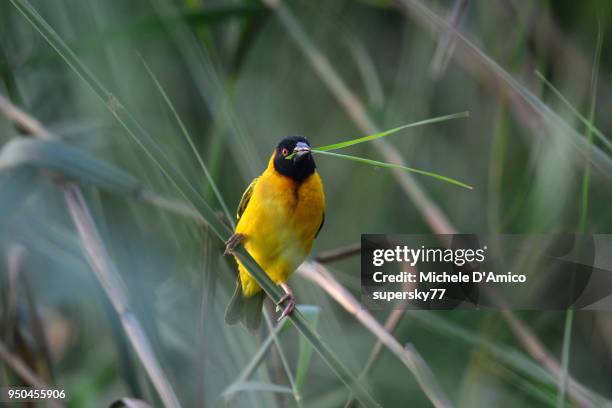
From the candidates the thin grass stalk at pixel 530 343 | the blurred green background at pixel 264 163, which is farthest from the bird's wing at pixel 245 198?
the thin grass stalk at pixel 530 343

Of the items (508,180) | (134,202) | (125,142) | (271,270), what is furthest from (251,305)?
(508,180)

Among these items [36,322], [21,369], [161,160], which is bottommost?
[21,369]

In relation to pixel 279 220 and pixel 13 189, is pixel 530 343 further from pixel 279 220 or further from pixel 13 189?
pixel 13 189

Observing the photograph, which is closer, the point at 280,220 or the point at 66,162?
the point at 66,162

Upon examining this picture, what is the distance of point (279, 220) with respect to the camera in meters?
1.69

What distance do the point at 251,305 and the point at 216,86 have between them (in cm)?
64

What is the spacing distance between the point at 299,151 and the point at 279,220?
213mm

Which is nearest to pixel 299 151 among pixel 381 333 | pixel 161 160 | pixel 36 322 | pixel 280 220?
pixel 280 220

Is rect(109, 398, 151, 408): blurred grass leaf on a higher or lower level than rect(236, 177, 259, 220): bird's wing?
lower

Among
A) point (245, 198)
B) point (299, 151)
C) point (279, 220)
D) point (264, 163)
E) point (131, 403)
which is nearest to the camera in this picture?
point (131, 403)

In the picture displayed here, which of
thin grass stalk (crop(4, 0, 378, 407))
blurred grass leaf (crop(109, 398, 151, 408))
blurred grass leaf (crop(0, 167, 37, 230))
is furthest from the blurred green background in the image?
thin grass stalk (crop(4, 0, 378, 407))

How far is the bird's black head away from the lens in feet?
5.48

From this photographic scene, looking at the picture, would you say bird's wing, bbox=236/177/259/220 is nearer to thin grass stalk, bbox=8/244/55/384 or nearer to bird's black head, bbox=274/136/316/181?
bird's black head, bbox=274/136/316/181

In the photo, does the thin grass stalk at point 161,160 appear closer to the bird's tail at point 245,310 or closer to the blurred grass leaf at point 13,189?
the bird's tail at point 245,310
